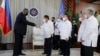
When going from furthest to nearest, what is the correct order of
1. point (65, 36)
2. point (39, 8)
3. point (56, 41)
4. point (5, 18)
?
point (39, 8) < point (56, 41) < point (5, 18) < point (65, 36)

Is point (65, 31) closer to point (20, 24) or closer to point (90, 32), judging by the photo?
point (20, 24)

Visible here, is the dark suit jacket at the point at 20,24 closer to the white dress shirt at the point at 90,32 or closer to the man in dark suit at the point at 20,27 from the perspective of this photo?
the man in dark suit at the point at 20,27

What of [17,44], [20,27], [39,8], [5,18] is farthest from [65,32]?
[39,8]

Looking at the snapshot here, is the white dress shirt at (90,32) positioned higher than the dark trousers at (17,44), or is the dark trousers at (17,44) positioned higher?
the white dress shirt at (90,32)

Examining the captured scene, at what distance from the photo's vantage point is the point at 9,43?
1093 centimetres

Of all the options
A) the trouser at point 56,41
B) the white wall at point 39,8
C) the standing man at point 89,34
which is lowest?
the trouser at point 56,41

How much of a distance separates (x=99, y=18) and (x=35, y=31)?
2.73m

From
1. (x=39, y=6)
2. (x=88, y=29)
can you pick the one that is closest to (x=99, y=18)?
(x=39, y=6)

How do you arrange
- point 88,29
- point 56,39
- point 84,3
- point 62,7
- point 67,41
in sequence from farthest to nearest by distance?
point 84,3
point 62,7
point 56,39
point 67,41
point 88,29

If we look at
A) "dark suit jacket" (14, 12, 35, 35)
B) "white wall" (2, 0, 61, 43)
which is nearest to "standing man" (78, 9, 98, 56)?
"dark suit jacket" (14, 12, 35, 35)

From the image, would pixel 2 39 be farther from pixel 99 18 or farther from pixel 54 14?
pixel 99 18

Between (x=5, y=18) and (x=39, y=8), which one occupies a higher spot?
(x=39, y=8)

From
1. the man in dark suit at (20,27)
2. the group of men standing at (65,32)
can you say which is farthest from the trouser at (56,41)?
the man in dark suit at (20,27)

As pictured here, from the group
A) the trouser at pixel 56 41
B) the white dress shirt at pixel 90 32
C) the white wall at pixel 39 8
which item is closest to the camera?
the white dress shirt at pixel 90 32
